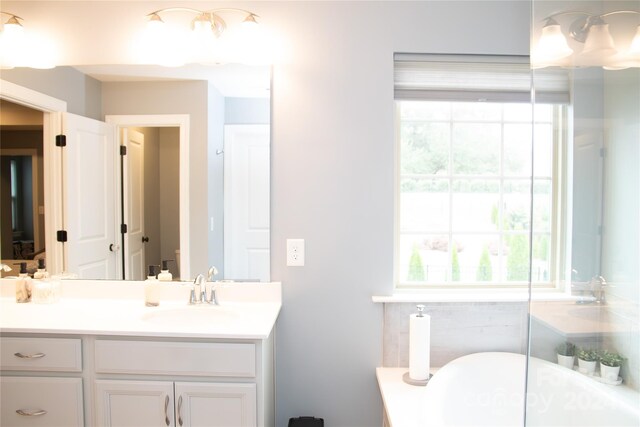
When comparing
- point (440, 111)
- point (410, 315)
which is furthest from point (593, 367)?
point (440, 111)

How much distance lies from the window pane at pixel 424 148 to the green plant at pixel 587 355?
4.45 feet

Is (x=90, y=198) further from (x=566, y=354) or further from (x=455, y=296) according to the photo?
(x=566, y=354)

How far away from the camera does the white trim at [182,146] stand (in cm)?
196

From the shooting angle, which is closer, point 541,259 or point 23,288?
point 541,259

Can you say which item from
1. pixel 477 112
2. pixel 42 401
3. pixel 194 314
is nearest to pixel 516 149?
pixel 477 112

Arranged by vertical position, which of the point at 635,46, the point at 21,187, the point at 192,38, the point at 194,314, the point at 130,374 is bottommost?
the point at 130,374

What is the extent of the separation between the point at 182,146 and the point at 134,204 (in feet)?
A: 1.31

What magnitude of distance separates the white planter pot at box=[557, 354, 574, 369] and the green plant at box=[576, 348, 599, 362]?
1.0 inches

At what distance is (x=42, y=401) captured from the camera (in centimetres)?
157

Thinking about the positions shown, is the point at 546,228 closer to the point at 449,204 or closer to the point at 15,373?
the point at 449,204

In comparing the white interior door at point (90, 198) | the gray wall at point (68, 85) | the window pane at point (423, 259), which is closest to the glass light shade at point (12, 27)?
the gray wall at point (68, 85)

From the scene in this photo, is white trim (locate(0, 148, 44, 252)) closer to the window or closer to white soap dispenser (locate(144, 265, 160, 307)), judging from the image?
white soap dispenser (locate(144, 265, 160, 307))

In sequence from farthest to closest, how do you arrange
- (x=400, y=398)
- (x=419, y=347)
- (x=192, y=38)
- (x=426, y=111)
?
(x=426, y=111) < (x=192, y=38) < (x=419, y=347) < (x=400, y=398)

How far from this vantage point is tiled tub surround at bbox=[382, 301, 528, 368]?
2.00m
